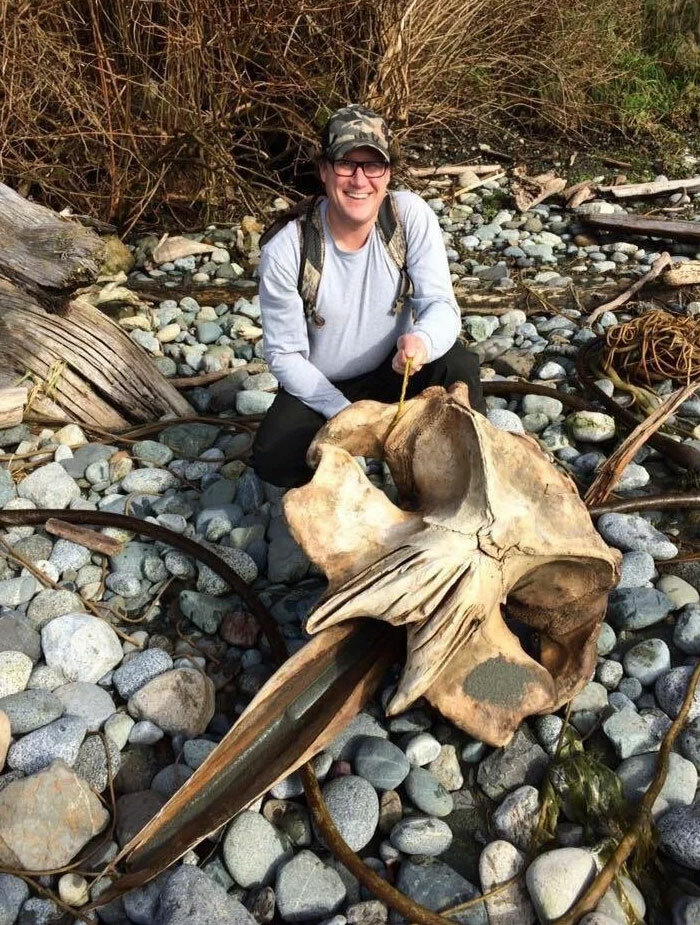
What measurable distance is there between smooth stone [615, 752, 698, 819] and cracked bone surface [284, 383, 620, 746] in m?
0.26

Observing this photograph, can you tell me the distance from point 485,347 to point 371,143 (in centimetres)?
187

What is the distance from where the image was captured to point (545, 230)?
6336 millimetres

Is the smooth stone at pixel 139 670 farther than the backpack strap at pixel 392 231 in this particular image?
No

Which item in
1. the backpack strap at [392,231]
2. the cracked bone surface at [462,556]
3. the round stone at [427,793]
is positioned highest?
the backpack strap at [392,231]

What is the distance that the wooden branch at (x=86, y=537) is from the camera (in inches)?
120

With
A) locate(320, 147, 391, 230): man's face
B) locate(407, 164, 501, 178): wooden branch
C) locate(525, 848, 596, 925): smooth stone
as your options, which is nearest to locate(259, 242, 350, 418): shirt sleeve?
locate(320, 147, 391, 230): man's face

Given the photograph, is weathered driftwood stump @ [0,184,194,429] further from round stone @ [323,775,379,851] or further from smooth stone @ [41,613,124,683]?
round stone @ [323,775,379,851]

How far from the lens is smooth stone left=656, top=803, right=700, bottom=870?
1.99 meters

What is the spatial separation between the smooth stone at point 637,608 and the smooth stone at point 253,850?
1.36 meters

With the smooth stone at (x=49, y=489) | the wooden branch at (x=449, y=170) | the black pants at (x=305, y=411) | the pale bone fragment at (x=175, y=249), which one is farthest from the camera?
the wooden branch at (x=449, y=170)

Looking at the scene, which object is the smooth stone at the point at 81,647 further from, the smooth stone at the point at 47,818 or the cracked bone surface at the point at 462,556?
the cracked bone surface at the point at 462,556

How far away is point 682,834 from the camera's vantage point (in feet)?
6.59

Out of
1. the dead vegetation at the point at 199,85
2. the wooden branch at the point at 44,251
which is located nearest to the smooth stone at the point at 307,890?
the wooden branch at the point at 44,251

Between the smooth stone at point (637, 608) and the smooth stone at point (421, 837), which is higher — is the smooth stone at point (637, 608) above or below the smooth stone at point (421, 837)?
above
